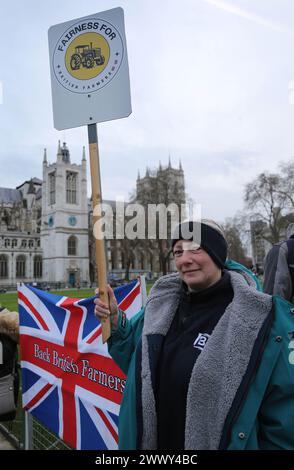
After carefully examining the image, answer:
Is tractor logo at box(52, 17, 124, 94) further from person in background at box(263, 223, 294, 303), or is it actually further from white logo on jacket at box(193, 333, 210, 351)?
person in background at box(263, 223, 294, 303)

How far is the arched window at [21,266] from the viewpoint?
57.9 m

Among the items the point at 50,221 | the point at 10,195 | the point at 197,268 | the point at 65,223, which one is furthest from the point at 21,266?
the point at 197,268

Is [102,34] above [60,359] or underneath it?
above

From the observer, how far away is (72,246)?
2362 inches

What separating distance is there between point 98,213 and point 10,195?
261 feet

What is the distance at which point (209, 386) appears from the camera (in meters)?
1.50

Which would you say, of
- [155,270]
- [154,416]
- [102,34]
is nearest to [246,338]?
[154,416]

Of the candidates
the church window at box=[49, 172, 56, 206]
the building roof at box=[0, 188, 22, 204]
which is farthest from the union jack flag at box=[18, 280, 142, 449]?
the building roof at box=[0, 188, 22, 204]

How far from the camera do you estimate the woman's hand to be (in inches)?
78.6

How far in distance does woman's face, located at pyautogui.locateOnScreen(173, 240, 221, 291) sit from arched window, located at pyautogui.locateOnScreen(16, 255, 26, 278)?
60.1m

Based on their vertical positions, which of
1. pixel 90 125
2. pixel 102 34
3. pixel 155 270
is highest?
pixel 102 34

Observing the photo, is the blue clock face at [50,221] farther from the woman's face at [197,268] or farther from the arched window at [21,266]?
the woman's face at [197,268]

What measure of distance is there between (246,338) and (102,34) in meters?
2.06
